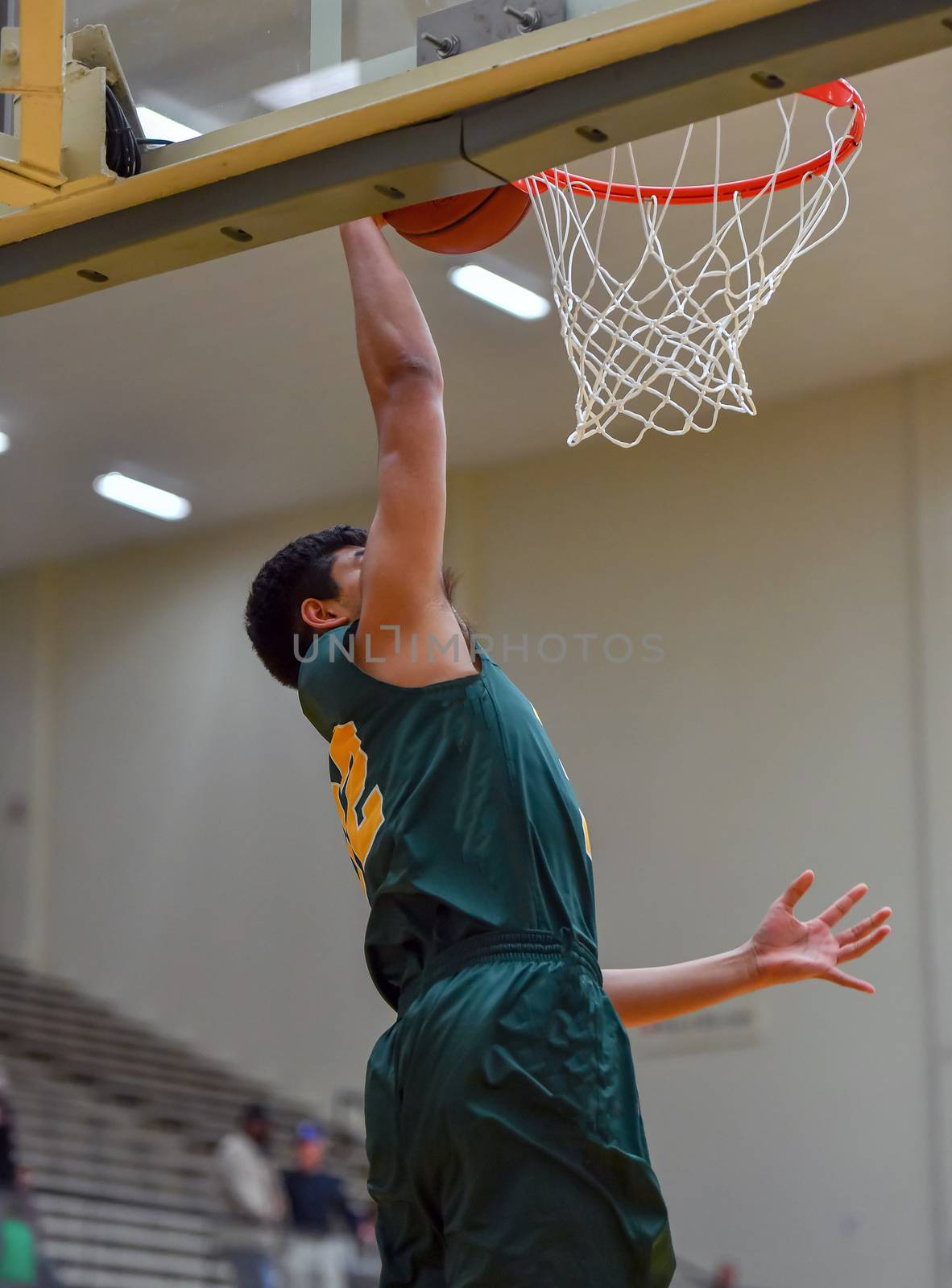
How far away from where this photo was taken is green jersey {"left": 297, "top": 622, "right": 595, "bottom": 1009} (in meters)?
2.68

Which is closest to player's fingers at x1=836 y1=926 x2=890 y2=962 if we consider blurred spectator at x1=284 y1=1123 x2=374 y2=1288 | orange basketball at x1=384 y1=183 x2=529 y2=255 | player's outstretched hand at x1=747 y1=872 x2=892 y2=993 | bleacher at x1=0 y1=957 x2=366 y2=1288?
player's outstretched hand at x1=747 y1=872 x2=892 y2=993

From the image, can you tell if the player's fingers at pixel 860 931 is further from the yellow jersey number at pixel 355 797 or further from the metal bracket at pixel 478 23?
the metal bracket at pixel 478 23

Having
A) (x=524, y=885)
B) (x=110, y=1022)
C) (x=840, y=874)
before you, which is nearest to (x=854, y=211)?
(x=840, y=874)

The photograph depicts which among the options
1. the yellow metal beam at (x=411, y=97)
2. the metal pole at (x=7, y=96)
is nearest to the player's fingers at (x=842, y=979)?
the yellow metal beam at (x=411, y=97)

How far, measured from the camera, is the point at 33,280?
312 cm

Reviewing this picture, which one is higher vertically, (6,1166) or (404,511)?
(404,511)

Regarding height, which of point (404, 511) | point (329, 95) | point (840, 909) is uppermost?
point (329, 95)

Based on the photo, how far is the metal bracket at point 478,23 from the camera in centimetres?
256

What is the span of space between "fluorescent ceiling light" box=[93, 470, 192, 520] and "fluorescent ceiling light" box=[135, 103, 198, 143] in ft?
34.2

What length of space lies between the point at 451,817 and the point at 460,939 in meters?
0.20

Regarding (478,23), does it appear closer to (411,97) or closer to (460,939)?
(411,97)

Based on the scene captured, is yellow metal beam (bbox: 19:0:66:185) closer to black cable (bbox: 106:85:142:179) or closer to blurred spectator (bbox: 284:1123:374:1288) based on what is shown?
black cable (bbox: 106:85:142:179)

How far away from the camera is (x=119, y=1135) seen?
12984 mm

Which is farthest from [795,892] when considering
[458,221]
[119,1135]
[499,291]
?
[119,1135]
